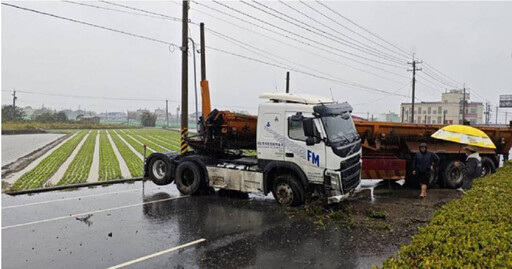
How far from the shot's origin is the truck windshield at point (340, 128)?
8.73m

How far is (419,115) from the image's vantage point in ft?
336

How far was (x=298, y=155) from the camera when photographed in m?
8.95

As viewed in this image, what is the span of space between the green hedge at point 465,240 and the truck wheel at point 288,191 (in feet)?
12.8

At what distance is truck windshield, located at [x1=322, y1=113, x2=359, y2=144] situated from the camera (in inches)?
344

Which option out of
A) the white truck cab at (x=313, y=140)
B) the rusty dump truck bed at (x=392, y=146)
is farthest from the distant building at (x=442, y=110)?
the white truck cab at (x=313, y=140)

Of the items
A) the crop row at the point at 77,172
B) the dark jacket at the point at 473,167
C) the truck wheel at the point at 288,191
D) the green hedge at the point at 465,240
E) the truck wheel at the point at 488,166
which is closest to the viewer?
the green hedge at the point at 465,240

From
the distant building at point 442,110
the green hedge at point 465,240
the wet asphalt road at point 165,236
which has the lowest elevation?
the wet asphalt road at point 165,236

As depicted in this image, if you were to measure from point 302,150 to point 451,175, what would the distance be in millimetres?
7144

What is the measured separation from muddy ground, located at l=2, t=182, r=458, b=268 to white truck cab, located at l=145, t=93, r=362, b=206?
47cm

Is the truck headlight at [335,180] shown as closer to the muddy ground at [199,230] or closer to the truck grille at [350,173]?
the truck grille at [350,173]

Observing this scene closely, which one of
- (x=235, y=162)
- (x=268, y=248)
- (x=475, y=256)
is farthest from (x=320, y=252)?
(x=235, y=162)

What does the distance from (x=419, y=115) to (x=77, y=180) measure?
337 ft

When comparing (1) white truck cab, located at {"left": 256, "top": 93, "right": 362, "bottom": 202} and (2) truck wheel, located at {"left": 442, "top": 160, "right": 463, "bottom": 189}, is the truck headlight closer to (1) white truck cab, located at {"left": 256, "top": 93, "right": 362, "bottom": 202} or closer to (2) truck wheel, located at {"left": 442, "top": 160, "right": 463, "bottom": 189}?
(1) white truck cab, located at {"left": 256, "top": 93, "right": 362, "bottom": 202}

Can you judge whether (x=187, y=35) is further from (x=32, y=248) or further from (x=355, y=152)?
(x=32, y=248)
